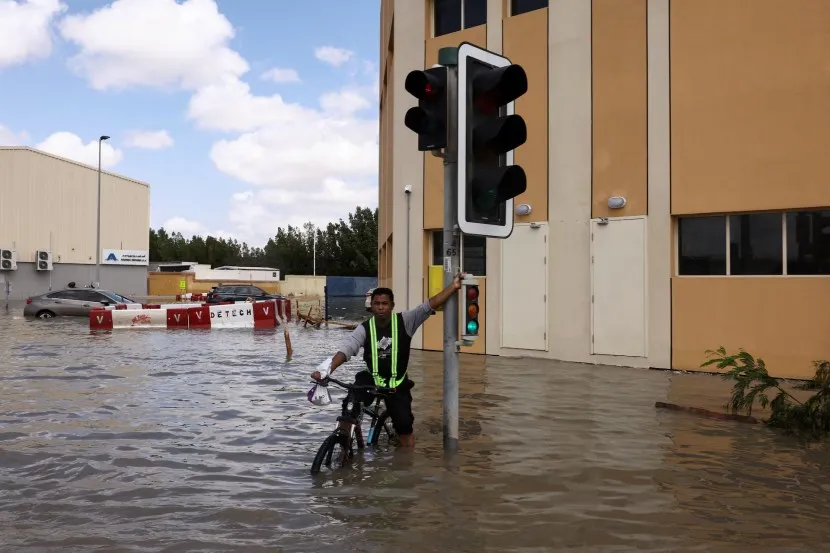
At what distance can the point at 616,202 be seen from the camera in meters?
14.7

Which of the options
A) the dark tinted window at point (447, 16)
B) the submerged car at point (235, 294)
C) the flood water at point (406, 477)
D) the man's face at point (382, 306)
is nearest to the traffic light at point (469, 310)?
the man's face at point (382, 306)

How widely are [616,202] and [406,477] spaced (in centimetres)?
989

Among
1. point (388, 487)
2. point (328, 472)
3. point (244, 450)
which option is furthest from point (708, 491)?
point (244, 450)

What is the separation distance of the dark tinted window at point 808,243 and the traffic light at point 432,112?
354 inches

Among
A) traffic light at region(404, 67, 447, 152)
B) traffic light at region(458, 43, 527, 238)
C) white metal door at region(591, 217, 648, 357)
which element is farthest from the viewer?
white metal door at region(591, 217, 648, 357)

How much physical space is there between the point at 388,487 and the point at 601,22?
12.3 m

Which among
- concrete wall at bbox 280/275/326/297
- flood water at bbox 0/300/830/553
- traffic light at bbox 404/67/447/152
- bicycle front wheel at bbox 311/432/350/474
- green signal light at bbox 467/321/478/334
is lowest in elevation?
flood water at bbox 0/300/830/553

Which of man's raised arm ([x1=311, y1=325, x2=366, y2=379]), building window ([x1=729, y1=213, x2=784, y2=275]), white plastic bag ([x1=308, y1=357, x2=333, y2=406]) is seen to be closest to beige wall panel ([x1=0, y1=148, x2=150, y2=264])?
building window ([x1=729, y1=213, x2=784, y2=275])

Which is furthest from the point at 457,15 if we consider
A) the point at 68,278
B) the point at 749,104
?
the point at 68,278

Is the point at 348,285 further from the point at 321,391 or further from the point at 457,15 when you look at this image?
the point at 321,391

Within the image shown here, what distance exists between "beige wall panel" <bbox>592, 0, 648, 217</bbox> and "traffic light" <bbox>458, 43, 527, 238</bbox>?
8719 mm

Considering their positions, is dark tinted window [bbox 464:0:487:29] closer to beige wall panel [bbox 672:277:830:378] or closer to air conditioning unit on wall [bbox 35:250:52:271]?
beige wall panel [bbox 672:277:830:378]

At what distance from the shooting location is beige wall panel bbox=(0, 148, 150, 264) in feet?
186

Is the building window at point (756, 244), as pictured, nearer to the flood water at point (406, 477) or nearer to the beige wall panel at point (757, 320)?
the beige wall panel at point (757, 320)
